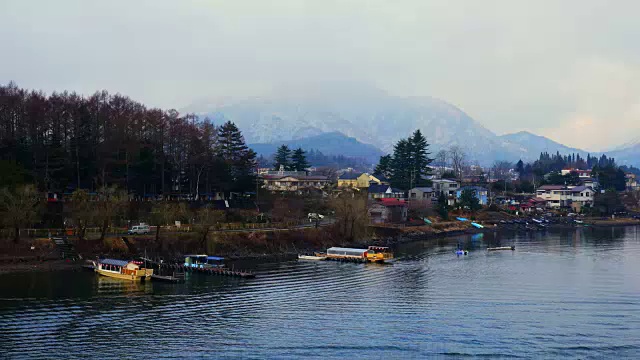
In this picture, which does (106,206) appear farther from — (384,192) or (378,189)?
(378,189)

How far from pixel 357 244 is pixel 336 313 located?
2913 cm

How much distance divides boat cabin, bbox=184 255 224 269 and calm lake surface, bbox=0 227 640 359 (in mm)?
2153

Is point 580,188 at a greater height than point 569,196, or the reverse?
point 580,188

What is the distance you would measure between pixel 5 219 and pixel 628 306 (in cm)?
3955

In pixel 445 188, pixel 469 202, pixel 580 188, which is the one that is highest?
pixel 580 188

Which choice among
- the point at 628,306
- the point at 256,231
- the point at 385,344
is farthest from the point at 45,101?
the point at 628,306

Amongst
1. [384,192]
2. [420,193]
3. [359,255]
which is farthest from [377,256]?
[420,193]

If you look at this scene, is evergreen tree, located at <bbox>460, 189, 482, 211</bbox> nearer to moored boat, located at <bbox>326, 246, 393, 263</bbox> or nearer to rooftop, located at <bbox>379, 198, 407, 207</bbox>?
rooftop, located at <bbox>379, 198, 407, 207</bbox>

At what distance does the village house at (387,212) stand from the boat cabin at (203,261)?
31111 mm

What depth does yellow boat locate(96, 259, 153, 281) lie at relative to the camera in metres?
40.8

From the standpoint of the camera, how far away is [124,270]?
4109cm

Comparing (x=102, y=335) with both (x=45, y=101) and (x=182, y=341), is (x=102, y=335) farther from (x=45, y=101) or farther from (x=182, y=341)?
(x=45, y=101)

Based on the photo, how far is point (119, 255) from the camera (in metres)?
47.0

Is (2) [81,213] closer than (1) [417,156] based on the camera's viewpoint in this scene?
Yes
